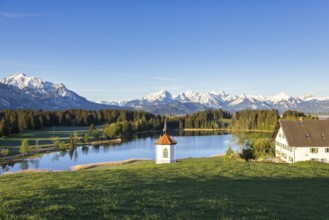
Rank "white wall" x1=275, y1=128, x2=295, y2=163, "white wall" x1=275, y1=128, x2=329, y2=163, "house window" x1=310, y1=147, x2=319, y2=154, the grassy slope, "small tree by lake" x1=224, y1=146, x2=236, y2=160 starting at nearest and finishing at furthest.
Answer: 1. the grassy slope
2. "small tree by lake" x1=224, y1=146, x2=236, y2=160
3. "white wall" x1=275, y1=128, x2=329, y2=163
4. "house window" x1=310, y1=147, x2=319, y2=154
5. "white wall" x1=275, y1=128, x2=295, y2=163

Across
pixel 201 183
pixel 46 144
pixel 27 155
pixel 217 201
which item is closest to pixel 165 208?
pixel 217 201

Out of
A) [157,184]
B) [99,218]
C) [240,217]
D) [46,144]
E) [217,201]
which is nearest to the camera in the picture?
[99,218]

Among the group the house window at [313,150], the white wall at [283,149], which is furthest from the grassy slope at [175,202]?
the house window at [313,150]

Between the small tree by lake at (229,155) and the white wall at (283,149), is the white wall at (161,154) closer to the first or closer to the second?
the small tree by lake at (229,155)

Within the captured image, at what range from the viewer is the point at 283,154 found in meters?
62.0

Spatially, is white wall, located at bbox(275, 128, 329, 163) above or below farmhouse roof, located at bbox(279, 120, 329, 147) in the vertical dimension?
below

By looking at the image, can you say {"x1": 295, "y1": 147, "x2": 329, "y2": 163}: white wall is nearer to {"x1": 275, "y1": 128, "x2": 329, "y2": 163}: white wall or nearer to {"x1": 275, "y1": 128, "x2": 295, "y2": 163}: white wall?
{"x1": 275, "y1": 128, "x2": 329, "y2": 163}: white wall

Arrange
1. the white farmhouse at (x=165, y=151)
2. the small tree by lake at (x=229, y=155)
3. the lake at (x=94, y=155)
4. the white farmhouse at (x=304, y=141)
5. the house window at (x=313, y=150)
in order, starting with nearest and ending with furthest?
the white farmhouse at (x=165, y=151), the small tree by lake at (x=229, y=155), the white farmhouse at (x=304, y=141), the house window at (x=313, y=150), the lake at (x=94, y=155)

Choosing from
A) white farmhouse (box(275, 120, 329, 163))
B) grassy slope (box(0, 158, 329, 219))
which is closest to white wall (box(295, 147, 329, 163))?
white farmhouse (box(275, 120, 329, 163))

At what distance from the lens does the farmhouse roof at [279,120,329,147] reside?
57719 millimetres

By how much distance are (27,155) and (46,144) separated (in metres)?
22.5

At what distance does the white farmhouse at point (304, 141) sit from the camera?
57.4 meters

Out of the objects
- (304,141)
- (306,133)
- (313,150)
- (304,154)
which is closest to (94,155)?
(304,154)

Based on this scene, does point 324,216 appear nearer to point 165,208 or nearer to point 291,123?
point 165,208
